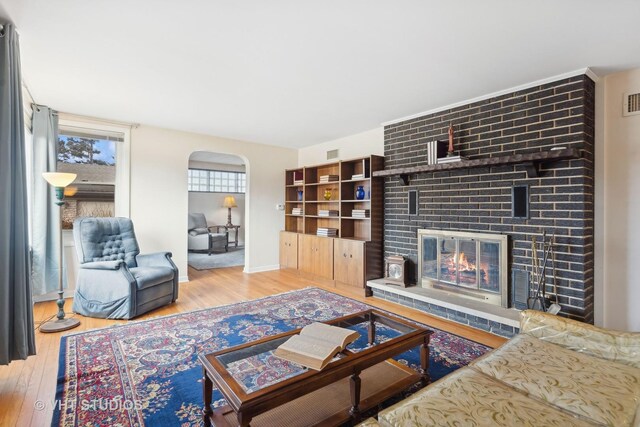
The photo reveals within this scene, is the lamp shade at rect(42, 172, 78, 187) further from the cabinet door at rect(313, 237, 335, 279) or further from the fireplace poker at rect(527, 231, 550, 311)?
the fireplace poker at rect(527, 231, 550, 311)

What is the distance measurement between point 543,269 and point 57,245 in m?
5.20

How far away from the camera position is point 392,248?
4.26m

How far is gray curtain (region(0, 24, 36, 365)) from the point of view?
1.94 metres

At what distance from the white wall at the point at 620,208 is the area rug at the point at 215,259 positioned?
18.3ft

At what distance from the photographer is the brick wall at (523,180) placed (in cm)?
269

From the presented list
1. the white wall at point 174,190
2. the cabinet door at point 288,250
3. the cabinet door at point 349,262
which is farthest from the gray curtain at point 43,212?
the cabinet door at point 349,262

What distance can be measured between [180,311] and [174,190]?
2.06m

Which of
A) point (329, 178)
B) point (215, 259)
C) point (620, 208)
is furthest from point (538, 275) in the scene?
point (215, 259)

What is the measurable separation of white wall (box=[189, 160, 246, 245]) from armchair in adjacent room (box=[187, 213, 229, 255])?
1.64ft

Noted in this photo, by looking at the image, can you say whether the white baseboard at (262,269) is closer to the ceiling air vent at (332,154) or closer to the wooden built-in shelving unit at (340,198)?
the wooden built-in shelving unit at (340,198)

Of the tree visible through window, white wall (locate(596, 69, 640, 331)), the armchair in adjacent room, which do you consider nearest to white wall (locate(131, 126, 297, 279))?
the tree visible through window

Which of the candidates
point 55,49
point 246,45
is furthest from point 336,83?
point 55,49

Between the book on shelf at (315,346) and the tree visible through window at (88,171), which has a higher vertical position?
the tree visible through window at (88,171)

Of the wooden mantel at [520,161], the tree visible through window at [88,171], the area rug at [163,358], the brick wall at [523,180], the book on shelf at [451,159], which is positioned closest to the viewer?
the area rug at [163,358]
